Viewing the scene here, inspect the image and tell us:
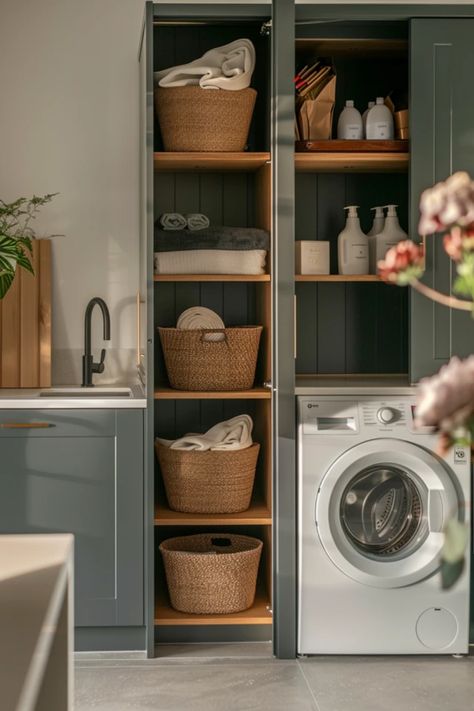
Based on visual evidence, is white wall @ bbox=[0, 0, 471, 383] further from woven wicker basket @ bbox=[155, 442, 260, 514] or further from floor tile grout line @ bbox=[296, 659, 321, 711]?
floor tile grout line @ bbox=[296, 659, 321, 711]

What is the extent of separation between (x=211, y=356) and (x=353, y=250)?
2.24ft

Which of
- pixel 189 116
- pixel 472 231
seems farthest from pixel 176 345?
pixel 472 231

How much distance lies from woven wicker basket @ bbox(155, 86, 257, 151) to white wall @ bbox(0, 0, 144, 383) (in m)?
0.55

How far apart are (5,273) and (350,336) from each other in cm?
139

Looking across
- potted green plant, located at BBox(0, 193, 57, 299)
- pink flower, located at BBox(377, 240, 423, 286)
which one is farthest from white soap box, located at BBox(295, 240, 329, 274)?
pink flower, located at BBox(377, 240, 423, 286)

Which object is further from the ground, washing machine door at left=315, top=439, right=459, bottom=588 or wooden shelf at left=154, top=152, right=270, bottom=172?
wooden shelf at left=154, top=152, right=270, bottom=172

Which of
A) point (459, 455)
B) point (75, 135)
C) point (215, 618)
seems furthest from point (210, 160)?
point (215, 618)

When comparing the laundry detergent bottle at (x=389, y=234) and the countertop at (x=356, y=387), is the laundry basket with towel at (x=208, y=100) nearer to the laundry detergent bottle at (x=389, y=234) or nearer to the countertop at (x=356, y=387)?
the laundry detergent bottle at (x=389, y=234)

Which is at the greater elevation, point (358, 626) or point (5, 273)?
point (5, 273)

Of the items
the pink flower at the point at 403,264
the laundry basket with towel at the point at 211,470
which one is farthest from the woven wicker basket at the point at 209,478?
the pink flower at the point at 403,264

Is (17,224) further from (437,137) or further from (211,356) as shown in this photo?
(437,137)

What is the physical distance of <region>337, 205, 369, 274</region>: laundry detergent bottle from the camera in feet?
12.4

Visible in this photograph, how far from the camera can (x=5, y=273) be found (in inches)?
145

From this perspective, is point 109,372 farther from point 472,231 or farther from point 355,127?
point 472,231
